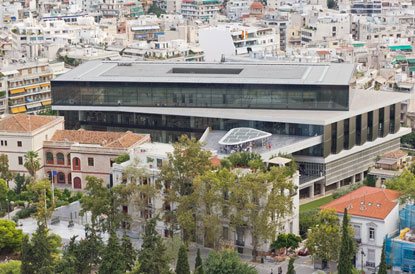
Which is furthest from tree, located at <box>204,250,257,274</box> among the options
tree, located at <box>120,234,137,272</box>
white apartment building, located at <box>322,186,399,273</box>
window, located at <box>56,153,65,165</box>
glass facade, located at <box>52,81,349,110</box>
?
glass facade, located at <box>52,81,349,110</box>

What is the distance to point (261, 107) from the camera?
227 feet

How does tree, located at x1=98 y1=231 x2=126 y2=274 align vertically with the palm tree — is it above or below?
below

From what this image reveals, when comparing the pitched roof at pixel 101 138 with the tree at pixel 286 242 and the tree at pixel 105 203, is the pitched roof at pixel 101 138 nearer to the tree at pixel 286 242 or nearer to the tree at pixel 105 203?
the tree at pixel 105 203

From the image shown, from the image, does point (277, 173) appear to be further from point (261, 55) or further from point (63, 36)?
point (63, 36)

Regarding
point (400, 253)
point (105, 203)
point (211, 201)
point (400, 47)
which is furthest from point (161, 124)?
point (400, 47)

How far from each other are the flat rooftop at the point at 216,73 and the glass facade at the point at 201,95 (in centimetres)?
37

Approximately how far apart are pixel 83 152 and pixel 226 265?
2110cm

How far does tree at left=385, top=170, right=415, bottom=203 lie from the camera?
5168cm

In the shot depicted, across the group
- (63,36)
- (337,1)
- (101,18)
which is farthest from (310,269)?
(337,1)

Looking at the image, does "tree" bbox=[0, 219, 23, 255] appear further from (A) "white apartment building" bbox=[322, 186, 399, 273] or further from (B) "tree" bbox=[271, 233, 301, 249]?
(A) "white apartment building" bbox=[322, 186, 399, 273]

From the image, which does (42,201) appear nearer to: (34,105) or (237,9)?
(34,105)

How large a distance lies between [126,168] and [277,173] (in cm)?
963

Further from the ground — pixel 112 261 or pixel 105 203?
pixel 105 203

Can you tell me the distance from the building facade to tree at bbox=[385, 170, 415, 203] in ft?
28.5
